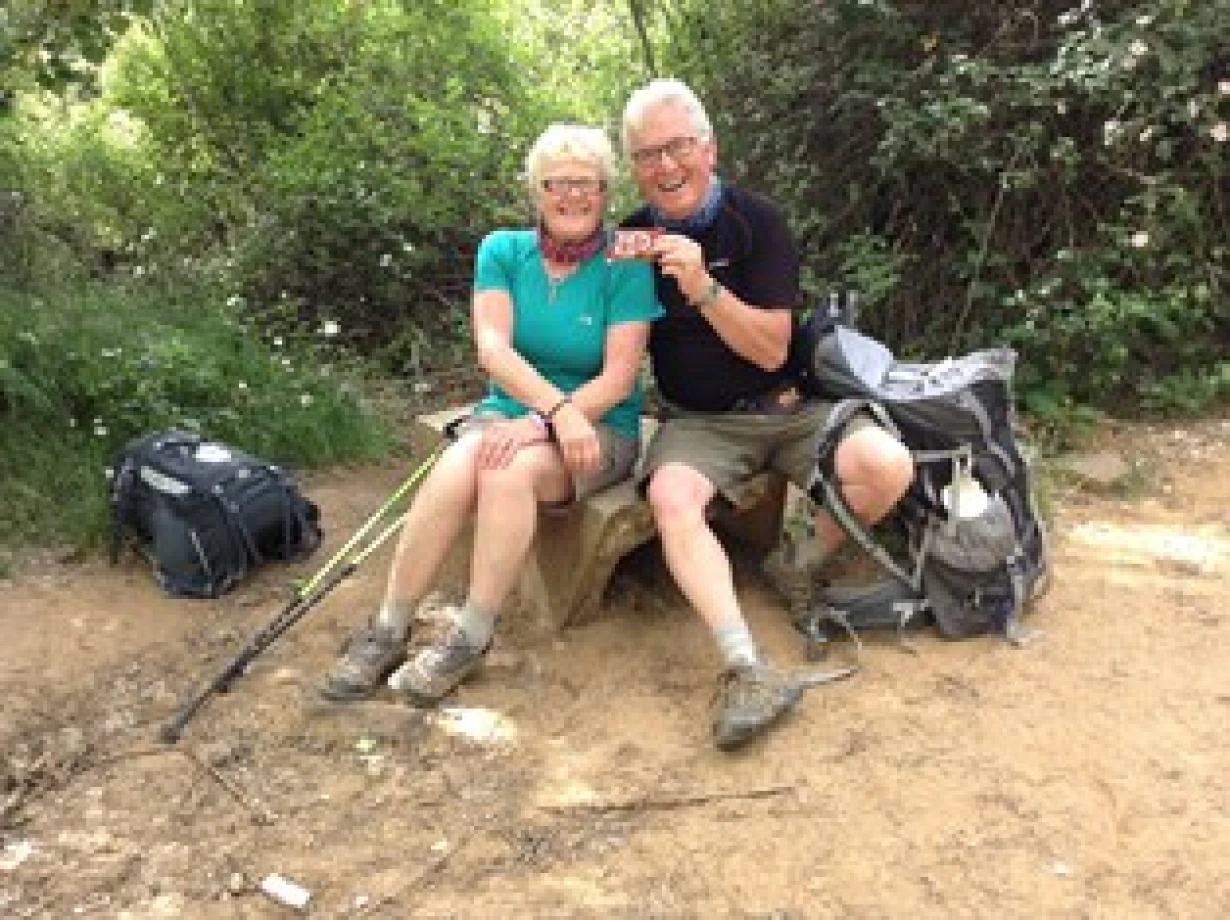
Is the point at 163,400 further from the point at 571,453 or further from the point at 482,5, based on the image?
the point at 482,5

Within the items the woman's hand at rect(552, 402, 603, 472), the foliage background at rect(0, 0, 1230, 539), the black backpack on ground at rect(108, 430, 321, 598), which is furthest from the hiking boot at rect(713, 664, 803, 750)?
the foliage background at rect(0, 0, 1230, 539)

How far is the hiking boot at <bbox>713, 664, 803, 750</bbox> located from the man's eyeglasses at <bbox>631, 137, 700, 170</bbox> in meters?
1.29

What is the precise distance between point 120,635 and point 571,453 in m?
1.59

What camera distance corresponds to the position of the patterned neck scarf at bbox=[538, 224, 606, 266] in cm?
363

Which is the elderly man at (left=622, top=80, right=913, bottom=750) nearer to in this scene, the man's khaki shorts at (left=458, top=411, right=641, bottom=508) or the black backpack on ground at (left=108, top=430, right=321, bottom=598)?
the man's khaki shorts at (left=458, top=411, right=641, bottom=508)

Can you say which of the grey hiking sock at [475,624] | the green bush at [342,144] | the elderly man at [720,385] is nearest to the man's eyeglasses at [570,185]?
the elderly man at [720,385]

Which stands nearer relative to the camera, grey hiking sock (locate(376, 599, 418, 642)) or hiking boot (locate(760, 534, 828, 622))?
grey hiking sock (locate(376, 599, 418, 642))

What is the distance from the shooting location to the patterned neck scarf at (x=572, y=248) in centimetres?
363

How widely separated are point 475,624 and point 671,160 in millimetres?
1307

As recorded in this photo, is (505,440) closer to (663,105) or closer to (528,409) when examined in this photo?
(528,409)

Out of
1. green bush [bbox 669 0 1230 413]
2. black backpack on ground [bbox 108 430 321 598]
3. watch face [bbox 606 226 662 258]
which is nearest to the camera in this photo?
watch face [bbox 606 226 662 258]

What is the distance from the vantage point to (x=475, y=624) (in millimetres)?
3582

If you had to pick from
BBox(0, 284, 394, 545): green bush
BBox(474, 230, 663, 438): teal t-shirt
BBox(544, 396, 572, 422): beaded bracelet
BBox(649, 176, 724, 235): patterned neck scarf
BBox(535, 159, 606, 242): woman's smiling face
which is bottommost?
BBox(0, 284, 394, 545): green bush

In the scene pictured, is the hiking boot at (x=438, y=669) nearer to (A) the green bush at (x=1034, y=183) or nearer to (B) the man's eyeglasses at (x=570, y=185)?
(B) the man's eyeglasses at (x=570, y=185)
